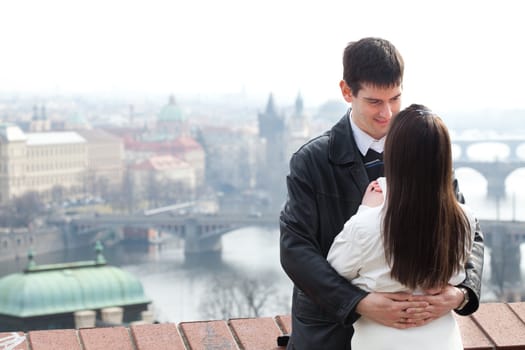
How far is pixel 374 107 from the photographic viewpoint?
3.09 feet

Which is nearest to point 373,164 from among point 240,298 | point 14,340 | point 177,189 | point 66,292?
point 14,340

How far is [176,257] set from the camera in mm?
18875

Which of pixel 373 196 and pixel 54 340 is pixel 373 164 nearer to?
pixel 373 196

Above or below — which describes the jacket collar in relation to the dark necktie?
above

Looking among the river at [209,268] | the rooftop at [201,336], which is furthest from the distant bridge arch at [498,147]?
the rooftop at [201,336]

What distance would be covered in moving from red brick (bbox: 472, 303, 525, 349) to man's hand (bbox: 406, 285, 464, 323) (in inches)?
11.0

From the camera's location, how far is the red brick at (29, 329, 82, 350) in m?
1.13

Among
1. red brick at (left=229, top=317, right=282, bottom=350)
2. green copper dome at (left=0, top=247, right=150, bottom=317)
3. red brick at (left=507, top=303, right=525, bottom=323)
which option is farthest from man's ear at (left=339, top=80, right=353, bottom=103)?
green copper dome at (left=0, top=247, right=150, bottom=317)

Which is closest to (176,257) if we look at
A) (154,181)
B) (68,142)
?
(154,181)

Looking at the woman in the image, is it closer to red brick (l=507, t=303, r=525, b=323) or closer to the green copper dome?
red brick (l=507, t=303, r=525, b=323)

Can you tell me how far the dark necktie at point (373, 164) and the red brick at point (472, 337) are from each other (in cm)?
28

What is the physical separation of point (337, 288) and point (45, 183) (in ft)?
90.8

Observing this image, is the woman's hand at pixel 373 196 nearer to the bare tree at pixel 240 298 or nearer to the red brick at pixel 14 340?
the red brick at pixel 14 340

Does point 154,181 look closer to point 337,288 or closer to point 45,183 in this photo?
point 45,183
